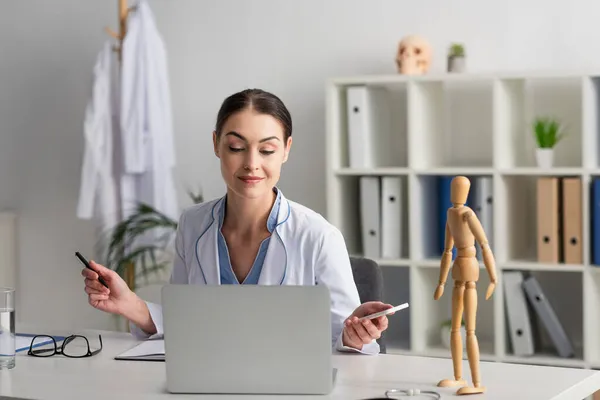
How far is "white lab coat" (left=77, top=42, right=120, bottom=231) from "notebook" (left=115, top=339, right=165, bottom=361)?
209 cm

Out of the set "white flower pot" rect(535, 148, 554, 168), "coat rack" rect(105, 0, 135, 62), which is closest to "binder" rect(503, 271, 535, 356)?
"white flower pot" rect(535, 148, 554, 168)

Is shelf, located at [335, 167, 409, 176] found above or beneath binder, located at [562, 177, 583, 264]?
above

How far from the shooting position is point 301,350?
6.23ft

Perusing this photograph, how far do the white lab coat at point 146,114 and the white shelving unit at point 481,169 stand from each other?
842 mm

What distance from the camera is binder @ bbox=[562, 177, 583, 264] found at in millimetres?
3609

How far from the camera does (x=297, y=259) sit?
2.44 meters

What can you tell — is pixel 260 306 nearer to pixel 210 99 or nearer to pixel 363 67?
pixel 363 67

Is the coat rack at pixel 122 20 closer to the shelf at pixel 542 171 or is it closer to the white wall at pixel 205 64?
the white wall at pixel 205 64

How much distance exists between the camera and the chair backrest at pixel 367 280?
2633mm

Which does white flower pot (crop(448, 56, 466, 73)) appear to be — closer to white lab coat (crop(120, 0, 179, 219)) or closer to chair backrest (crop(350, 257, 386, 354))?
white lab coat (crop(120, 0, 179, 219))

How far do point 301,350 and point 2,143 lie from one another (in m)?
3.65

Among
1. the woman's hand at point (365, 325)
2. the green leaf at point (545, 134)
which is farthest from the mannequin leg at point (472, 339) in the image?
the green leaf at point (545, 134)

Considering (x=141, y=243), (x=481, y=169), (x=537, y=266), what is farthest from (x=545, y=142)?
(x=141, y=243)

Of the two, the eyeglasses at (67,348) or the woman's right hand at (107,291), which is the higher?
the woman's right hand at (107,291)
